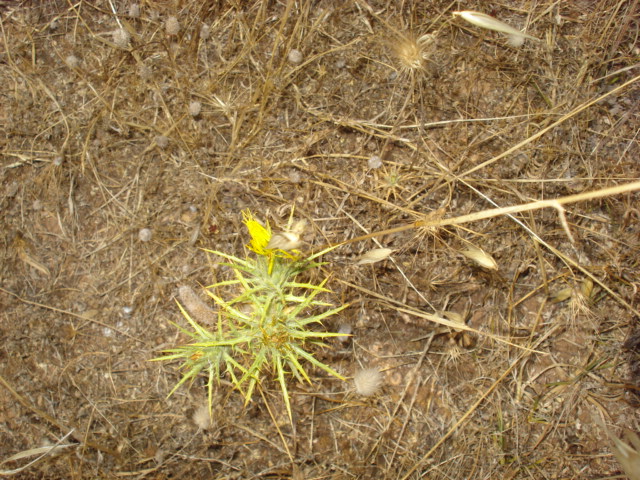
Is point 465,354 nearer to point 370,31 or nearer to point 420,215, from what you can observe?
point 420,215

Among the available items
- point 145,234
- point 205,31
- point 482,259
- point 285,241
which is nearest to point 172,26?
point 205,31

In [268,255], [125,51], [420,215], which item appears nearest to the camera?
[268,255]

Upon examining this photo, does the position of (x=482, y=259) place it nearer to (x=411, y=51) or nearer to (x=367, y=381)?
(x=367, y=381)

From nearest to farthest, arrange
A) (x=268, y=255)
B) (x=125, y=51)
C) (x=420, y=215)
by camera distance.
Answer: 1. (x=268, y=255)
2. (x=420, y=215)
3. (x=125, y=51)

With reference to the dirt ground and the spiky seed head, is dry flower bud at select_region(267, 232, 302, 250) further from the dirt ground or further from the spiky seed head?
the spiky seed head

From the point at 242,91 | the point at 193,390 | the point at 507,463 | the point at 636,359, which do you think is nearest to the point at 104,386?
the point at 193,390

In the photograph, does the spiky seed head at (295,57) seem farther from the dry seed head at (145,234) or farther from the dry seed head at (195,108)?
the dry seed head at (145,234)

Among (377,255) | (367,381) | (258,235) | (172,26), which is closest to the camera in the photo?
(258,235)
